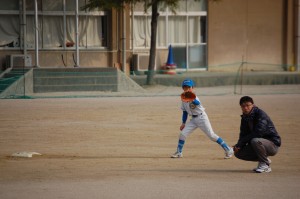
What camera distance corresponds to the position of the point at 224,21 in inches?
1395

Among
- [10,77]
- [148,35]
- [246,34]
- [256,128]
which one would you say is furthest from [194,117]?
[246,34]

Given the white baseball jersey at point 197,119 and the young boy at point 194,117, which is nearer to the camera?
the young boy at point 194,117

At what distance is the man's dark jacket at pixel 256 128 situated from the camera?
11.6 meters

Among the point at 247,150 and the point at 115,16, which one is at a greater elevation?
the point at 115,16

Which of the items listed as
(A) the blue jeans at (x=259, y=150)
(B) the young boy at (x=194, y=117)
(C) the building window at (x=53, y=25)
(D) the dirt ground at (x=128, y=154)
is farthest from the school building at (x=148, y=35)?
(A) the blue jeans at (x=259, y=150)

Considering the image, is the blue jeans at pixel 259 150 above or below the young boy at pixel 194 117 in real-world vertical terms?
below

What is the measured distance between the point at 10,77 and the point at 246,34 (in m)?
12.6

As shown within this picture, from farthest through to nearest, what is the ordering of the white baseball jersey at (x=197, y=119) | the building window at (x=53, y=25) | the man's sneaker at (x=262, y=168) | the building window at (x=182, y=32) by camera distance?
the building window at (x=182, y=32), the building window at (x=53, y=25), the white baseball jersey at (x=197, y=119), the man's sneaker at (x=262, y=168)

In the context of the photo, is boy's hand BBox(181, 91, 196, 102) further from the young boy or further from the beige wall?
the beige wall

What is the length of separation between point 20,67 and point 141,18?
7092mm

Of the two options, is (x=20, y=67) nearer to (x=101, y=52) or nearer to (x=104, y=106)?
(x=101, y=52)

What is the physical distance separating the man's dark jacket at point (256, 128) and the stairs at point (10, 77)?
15806 mm

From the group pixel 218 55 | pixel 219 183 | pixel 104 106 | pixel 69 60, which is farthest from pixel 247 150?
pixel 218 55

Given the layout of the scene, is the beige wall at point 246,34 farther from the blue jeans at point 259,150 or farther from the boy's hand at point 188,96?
the blue jeans at point 259,150
